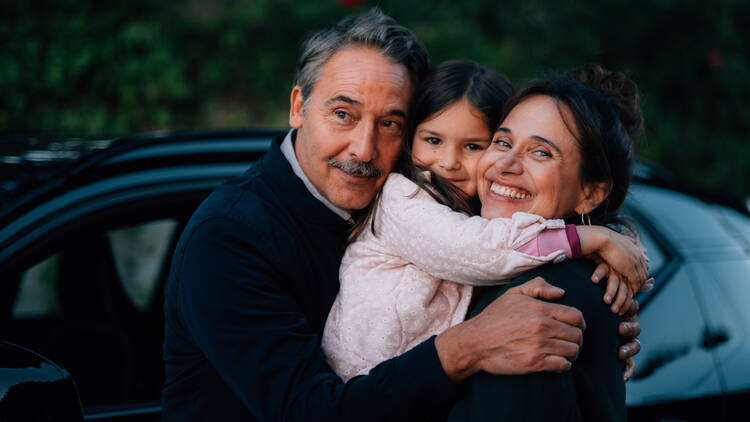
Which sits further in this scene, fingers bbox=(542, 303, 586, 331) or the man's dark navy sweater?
the man's dark navy sweater

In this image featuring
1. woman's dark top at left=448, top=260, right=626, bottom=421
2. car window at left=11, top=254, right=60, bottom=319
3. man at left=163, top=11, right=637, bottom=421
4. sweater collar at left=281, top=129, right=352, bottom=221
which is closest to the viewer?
woman's dark top at left=448, top=260, right=626, bottom=421

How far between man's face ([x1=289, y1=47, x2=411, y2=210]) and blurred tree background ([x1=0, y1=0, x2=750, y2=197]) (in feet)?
17.6

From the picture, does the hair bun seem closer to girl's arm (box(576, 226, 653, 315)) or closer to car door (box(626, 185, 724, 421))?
car door (box(626, 185, 724, 421))

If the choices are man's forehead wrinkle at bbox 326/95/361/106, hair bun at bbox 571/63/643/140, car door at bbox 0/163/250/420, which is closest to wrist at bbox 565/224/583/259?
hair bun at bbox 571/63/643/140

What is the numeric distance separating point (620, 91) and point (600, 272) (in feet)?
2.26

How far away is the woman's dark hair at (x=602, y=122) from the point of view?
1.95 metres

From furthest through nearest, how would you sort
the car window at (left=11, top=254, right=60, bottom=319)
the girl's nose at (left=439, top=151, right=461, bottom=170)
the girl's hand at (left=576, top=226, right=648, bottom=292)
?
the car window at (left=11, top=254, right=60, bottom=319), the girl's nose at (left=439, top=151, right=461, bottom=170), the girl's hand at (left=576, top=226, right=648, bottom=292)

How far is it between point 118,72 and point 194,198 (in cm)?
625

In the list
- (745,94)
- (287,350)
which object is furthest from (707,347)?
(745,94)

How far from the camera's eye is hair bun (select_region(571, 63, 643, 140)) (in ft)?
6.92

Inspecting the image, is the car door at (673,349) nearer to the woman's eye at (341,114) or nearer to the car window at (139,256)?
the woman's eye at (341,114)

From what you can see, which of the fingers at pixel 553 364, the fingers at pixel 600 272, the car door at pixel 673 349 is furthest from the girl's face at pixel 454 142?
the fingers at pixel 553 364

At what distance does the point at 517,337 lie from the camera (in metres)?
1.61

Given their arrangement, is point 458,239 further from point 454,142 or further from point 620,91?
point 620,91
